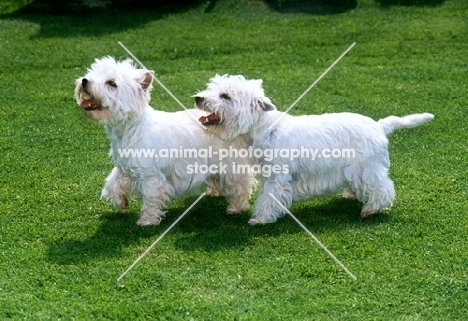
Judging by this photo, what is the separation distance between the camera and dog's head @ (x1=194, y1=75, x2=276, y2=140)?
600 cm

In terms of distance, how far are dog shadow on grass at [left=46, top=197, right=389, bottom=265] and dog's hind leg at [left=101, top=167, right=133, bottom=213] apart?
0.17 metres

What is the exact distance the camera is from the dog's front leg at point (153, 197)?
618 centimetres

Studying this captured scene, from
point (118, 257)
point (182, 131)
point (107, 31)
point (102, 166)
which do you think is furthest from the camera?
point (107, 31)

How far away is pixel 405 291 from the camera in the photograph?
529 centimetres

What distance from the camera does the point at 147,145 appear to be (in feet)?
20.0

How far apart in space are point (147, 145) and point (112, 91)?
55 centimetres

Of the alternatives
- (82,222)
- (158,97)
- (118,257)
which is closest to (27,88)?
(158,97)

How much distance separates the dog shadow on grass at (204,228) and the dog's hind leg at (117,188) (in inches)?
6.6

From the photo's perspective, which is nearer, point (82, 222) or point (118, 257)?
point (118, 257)

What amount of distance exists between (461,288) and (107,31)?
756cm

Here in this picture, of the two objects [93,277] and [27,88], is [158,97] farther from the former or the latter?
[93,277]

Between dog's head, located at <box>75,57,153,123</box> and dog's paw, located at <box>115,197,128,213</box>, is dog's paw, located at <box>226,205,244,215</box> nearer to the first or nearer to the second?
dog's paw, located at <box>115,197,128,213</box>

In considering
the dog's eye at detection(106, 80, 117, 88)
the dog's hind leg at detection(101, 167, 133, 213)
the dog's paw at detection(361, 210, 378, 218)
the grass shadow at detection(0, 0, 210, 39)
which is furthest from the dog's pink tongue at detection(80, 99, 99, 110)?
the grass shadow at detection(0, 0, 210, 39)

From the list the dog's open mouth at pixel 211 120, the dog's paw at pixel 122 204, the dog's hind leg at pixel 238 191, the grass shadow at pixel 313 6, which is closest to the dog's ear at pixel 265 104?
the dog's open mouth at pixel 211 120
